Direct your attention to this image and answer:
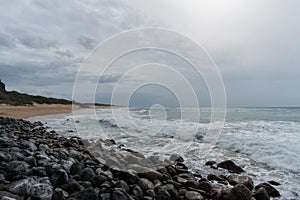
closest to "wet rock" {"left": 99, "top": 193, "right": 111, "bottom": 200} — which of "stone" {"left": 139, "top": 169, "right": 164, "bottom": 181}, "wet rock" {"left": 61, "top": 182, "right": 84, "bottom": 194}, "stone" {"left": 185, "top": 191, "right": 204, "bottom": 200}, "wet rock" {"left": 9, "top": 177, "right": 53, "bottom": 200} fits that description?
"wet rock" {"left": 61, "top": 182, "right": 84, "bottom": 194}

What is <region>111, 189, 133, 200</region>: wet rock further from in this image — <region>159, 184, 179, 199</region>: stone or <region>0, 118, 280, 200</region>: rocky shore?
<region>159, 184, 179, 199</region>: stone

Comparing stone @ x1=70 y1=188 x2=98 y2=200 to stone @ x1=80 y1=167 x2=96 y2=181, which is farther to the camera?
stone @ x1=80 y1=167 x2=96 y2=181

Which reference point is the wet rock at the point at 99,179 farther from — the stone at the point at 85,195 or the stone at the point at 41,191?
the stone at the point at 41,191

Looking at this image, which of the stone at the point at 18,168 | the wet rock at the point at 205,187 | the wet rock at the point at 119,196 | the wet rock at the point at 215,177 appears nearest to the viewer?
the wet rock at the point at 119,196

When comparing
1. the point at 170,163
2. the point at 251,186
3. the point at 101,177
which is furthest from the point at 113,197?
the point at 170,163

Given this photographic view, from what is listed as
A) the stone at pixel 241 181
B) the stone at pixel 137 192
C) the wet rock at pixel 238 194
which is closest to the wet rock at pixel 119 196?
the stone at pixel 137 192

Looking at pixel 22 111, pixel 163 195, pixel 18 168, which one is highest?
pixel 22 111

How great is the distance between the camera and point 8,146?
6.84 m

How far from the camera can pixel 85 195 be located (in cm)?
404

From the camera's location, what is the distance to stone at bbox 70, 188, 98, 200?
4.00 m

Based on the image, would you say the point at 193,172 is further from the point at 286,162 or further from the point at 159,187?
the point at 286,162

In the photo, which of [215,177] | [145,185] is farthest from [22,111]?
[145,185]

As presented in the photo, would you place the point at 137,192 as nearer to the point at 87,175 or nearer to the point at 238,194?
the point at 87,175

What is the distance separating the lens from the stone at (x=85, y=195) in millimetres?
3998
